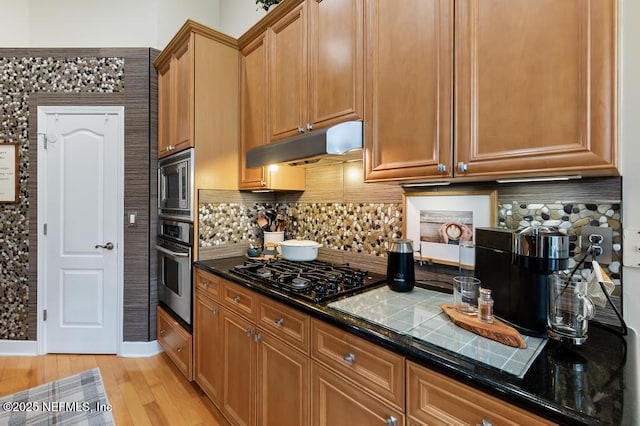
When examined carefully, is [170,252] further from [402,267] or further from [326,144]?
[402,267]

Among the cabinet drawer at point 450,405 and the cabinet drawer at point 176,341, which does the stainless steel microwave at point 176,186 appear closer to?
the cabinet drawer at point 176,341

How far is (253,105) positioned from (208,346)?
1601 mm

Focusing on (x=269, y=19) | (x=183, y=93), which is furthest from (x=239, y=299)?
(x=269, y=19)

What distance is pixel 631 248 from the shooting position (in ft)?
3.39

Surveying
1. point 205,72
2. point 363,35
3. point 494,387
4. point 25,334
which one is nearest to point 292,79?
point 363,35

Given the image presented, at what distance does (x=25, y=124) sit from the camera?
272 centimetres

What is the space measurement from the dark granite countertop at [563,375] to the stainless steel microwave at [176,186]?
1.58 metres

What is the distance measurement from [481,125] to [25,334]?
3764mm

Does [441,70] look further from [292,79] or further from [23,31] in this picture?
[23,31]

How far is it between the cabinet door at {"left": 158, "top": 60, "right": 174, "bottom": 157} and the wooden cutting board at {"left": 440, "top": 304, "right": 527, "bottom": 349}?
7.71ft

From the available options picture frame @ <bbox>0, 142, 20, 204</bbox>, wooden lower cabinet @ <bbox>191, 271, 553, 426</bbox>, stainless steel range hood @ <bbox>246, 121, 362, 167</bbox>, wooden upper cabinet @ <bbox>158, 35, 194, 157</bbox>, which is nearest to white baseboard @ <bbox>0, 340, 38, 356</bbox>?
picture frame @ <bbox>0, 142, 20, 204</bbox>

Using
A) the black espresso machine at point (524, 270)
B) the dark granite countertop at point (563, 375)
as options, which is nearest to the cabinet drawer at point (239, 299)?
the dark granite countertop at point (563, 375)

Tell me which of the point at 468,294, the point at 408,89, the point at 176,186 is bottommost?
the point at 468,294

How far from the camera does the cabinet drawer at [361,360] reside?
3.21ft
